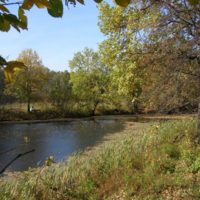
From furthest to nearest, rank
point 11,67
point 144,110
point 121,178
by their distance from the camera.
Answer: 1. point 144,110
2. point 121,178
3. point 11,67

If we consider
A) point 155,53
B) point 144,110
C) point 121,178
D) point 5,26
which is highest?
point 155,53

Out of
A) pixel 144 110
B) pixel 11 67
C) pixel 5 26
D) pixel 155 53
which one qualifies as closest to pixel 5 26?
pixel 5 26

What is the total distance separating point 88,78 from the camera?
32.9m

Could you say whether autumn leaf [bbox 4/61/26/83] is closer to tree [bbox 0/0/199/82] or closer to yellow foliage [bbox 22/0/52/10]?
tree [bbox 0/0/199/82]

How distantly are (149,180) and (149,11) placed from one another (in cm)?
641

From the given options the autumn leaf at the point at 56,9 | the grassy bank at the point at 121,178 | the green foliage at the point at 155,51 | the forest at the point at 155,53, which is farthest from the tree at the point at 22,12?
the green foliage at the point at 155,51

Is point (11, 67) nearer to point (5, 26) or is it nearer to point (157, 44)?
point (5, 26)

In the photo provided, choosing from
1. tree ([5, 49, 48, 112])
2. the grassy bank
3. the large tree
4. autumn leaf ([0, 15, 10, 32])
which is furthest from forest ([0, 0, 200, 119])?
tree ([5, 49, 48, 112])

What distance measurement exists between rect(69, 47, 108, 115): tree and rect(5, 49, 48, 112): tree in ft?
16.7

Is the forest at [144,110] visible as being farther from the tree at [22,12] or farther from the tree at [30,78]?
the tree at [30,78]

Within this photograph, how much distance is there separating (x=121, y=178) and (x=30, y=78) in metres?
24.3

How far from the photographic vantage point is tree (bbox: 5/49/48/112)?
2783 centimetres

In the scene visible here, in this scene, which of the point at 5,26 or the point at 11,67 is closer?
the point at 11,67

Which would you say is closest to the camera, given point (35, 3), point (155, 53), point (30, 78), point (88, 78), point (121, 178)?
point (35, 3)
